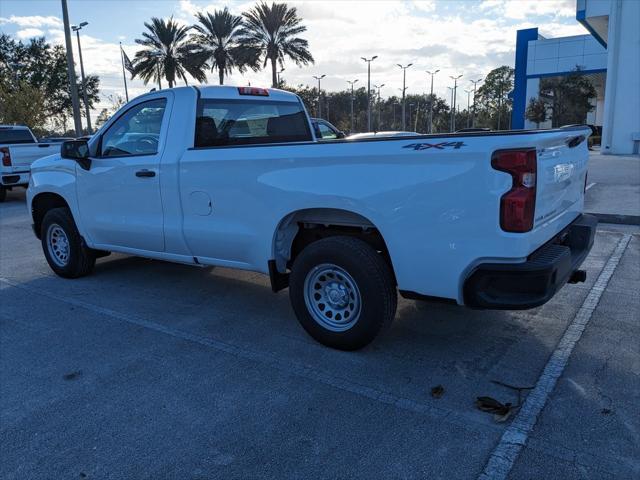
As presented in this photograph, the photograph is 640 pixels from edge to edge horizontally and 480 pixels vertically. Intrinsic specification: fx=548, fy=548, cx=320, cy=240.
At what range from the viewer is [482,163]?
3.10 m

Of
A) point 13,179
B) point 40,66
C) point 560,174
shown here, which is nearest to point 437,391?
point 560,174

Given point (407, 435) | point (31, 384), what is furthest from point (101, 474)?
point (407, 435)

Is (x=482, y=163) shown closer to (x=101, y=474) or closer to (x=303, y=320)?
(x=303, y=320)

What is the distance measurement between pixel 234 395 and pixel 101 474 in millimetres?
942

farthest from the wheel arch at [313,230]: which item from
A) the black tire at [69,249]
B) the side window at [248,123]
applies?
the black tire at [69,249]

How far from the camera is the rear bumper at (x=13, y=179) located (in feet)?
44.2

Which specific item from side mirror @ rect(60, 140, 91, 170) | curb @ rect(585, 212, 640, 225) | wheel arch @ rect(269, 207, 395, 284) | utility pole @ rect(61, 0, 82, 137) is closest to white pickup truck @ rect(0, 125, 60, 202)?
utility pole @ rect(61, 0, 82, 137)

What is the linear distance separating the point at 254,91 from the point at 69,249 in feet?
9.07

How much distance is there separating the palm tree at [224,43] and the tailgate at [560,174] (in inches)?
1370

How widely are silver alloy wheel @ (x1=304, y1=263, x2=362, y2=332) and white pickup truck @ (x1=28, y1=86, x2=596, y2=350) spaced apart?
0.01m

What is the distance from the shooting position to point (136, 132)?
5.25 meters

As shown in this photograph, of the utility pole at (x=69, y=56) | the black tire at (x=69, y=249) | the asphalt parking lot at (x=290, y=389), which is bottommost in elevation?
the asphalt parking lot at (x=290, y=389)

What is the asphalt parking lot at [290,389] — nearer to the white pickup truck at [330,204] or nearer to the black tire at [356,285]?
the black tire at [356,285]

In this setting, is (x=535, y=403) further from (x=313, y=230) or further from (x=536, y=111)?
(x=536, y=111)
